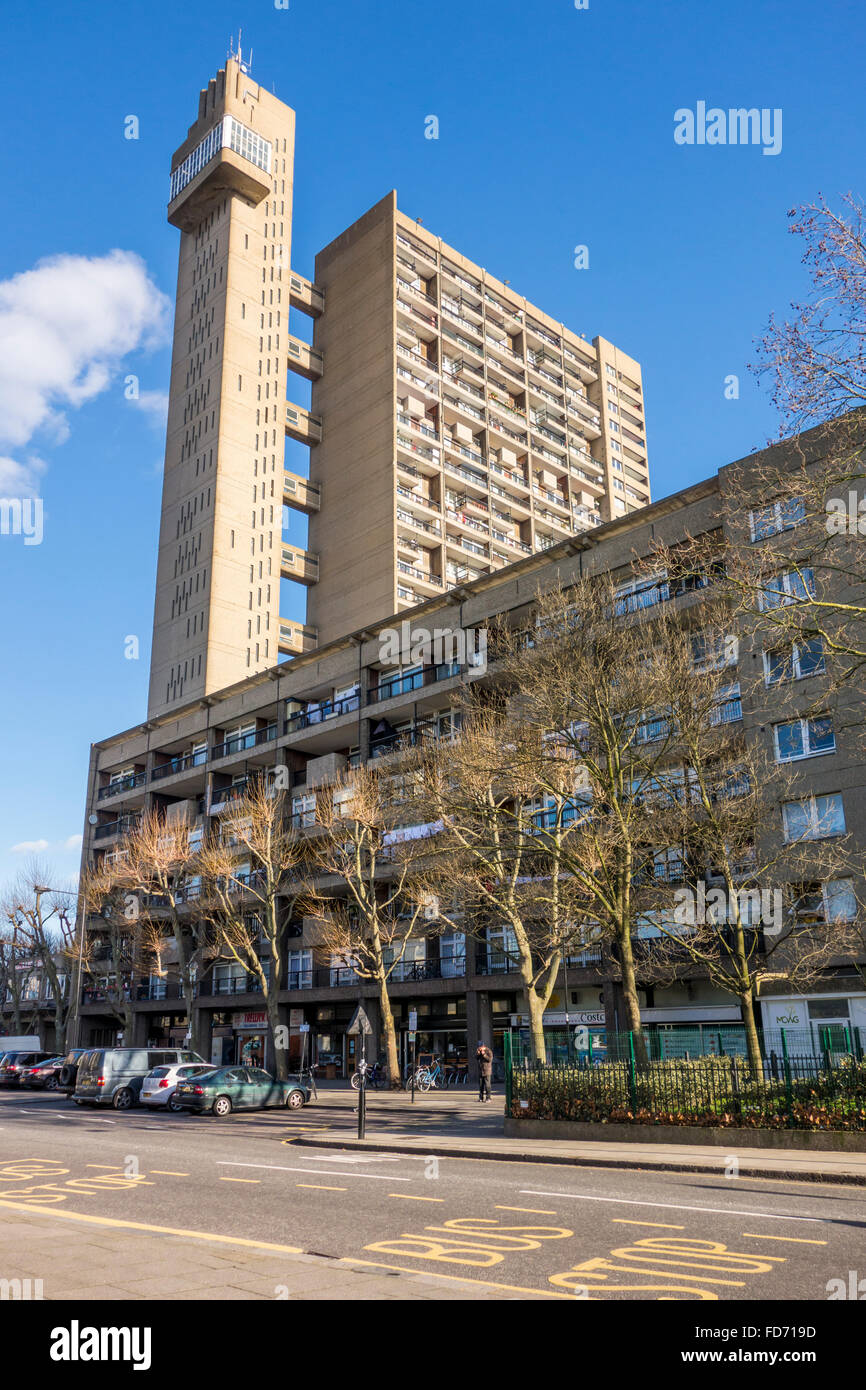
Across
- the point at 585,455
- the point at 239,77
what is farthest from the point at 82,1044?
the point at 239,77

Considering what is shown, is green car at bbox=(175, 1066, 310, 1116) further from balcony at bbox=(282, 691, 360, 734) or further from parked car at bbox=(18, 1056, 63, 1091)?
balcony at bbox=(282, 691, 360, 734)

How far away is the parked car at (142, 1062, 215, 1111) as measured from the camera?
3095 cm

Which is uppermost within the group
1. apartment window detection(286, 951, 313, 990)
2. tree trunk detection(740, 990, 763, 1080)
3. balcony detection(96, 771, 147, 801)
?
balcony detection(96, 771, 147, 801)

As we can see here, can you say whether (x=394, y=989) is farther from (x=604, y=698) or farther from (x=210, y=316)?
(x=210, y=316)

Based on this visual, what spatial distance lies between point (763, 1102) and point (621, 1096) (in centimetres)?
292

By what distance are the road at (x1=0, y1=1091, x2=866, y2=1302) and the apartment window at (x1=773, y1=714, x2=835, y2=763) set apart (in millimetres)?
17762

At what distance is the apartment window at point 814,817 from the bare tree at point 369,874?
430 inches

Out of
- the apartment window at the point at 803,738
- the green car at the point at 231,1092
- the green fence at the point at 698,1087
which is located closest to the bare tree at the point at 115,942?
Result: the green car at the point at 231,1092

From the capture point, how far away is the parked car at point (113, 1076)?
32.5m

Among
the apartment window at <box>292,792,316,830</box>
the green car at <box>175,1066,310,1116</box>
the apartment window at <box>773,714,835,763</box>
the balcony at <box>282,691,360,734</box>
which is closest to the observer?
the green car at <box>175,1066,310,1116</box>

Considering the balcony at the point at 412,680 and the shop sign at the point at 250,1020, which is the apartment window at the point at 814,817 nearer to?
the balcony at the point at 412,680

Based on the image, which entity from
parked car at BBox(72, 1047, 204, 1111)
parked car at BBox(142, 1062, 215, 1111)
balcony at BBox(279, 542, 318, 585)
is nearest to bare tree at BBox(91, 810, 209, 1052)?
parked car at BBox(72, 1047, 204, 1111)

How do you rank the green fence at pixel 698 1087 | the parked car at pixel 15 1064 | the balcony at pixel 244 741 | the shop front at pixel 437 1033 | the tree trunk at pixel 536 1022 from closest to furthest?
1. the green fence at pixel 698 1087
2. the tree trunk at pixel 536 1022
3. the shop front at pixel 437 1033
4. the parked car at pixel 15 1064
5. the balcony at pixel 244 741

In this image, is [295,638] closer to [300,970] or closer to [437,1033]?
[300,970]
